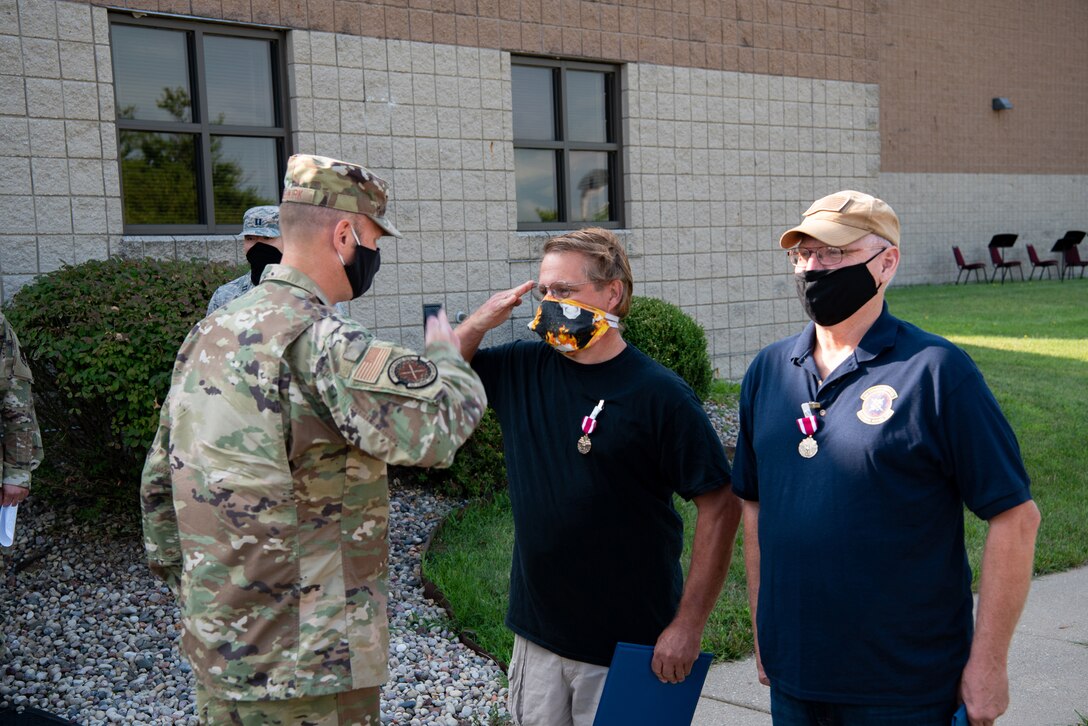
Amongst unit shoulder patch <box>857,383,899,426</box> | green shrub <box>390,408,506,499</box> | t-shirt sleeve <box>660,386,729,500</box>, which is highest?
unit shoulder patch <box>857,383,899,426</box>

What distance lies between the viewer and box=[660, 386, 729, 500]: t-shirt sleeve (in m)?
2.89

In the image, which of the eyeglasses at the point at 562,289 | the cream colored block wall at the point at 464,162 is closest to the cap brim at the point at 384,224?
the eyeglasses at the point at 562,289

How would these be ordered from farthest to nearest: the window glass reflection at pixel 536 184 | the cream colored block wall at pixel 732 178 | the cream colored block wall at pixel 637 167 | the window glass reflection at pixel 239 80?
1. the cream colored block wall at pixel 732 178
2. the window glass reflection at pixel 536 184
3. the cream colored block wall at pixel 637 167
4. the window glass reflection at pixel 239 80

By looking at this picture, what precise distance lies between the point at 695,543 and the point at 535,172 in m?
7.34

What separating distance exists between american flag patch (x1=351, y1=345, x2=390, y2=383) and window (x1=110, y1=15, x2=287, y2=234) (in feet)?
19.4

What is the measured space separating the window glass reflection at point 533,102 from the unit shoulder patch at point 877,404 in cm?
762

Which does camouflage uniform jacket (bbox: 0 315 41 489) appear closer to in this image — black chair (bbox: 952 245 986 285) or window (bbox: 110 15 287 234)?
window (bbox: 110 15 287 234)

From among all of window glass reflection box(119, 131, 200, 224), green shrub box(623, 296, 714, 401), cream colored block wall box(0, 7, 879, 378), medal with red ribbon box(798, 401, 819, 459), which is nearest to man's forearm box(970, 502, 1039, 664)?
medal with red ribbon box(798, 401, 819, 459)

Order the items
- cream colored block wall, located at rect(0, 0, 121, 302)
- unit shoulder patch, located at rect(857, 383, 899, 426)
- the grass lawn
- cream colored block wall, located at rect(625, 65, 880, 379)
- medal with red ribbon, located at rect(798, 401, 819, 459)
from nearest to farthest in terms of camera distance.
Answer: unit shoulder patch, located at rect(857, 383, 899, 426)
medal with red ribbon, located at rect(798, 401, 819, 459)
the grass lawn
cream colored block wall, located at rect(0, 0, 121, 302)
cream colored block wall, located at rect(625, 65, 880, 379)

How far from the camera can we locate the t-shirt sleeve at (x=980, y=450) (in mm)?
2371

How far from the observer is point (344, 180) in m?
2.54

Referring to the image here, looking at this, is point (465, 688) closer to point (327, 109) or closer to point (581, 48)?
point (327, 109)

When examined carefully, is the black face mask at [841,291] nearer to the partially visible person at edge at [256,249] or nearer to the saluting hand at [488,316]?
the saluting hand at [488,316]

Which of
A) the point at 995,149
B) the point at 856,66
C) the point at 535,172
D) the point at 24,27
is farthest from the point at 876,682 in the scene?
the point at 995,149
